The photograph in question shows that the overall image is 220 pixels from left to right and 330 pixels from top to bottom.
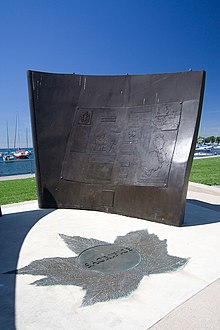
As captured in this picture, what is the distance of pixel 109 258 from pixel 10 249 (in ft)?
5.68

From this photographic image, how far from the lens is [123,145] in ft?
20.2

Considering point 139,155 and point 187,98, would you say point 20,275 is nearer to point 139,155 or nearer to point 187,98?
point 139,155

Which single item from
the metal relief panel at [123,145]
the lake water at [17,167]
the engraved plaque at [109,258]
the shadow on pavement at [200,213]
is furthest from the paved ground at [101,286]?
the lake water at [17,167]

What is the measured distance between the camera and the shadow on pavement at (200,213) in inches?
217

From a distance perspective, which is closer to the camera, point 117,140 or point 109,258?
point 109,258

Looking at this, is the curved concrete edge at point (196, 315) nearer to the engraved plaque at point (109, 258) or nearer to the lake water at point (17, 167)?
the engraved plaque at point (109, 258)

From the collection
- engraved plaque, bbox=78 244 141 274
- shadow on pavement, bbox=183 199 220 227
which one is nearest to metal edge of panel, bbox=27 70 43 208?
engraved plaque, bbox=78 244 141 274

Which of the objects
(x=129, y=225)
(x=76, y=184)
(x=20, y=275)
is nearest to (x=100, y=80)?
(x=76, y=184)

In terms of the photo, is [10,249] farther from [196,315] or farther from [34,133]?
[34,133]

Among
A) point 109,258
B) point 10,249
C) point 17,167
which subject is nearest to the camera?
point 109,258

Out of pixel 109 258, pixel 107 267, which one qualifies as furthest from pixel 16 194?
pixel 107 267

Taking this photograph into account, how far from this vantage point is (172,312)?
246cm

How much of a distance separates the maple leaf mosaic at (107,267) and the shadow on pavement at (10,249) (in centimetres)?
28

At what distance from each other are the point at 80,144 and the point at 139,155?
1.69 meters
